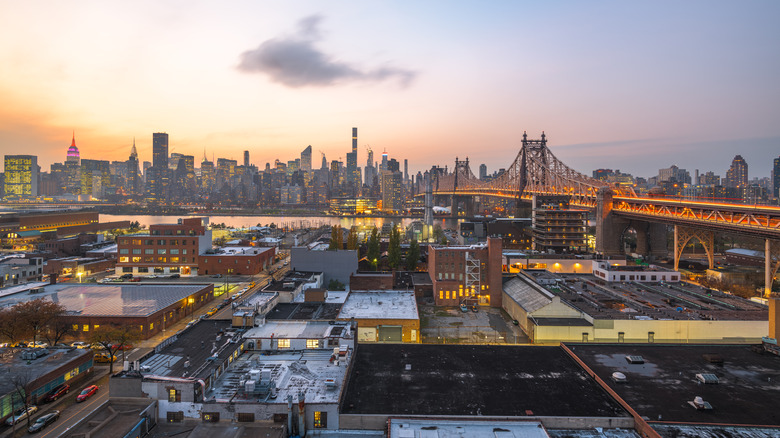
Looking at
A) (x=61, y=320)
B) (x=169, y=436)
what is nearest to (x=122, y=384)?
(x=169, y=436)

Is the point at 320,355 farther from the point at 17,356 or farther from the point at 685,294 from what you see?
the point at 685,294

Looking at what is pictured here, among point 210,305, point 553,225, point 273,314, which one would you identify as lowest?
point 210,305

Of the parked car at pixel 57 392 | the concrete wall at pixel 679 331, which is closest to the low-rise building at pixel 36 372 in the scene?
the parked car at pixel 57 392

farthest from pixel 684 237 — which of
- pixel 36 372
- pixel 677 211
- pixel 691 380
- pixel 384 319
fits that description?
pixel 36 372

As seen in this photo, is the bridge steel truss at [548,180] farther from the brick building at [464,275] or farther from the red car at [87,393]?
the red car at [87,393]

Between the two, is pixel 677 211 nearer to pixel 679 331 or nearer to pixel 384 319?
pixel 679 331

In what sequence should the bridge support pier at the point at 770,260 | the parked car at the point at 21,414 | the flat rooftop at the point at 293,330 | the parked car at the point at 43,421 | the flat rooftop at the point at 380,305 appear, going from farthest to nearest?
the bridge support pier at the point at 770,260 → the flat rooftop at the point at 380,305 → the flat rooftop at the point at 293,330 → the parked car at the point at 21,414 → the parked car at the point at 43,421

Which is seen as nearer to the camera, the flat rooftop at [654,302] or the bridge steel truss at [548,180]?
the flat rooftop at [654,302]
